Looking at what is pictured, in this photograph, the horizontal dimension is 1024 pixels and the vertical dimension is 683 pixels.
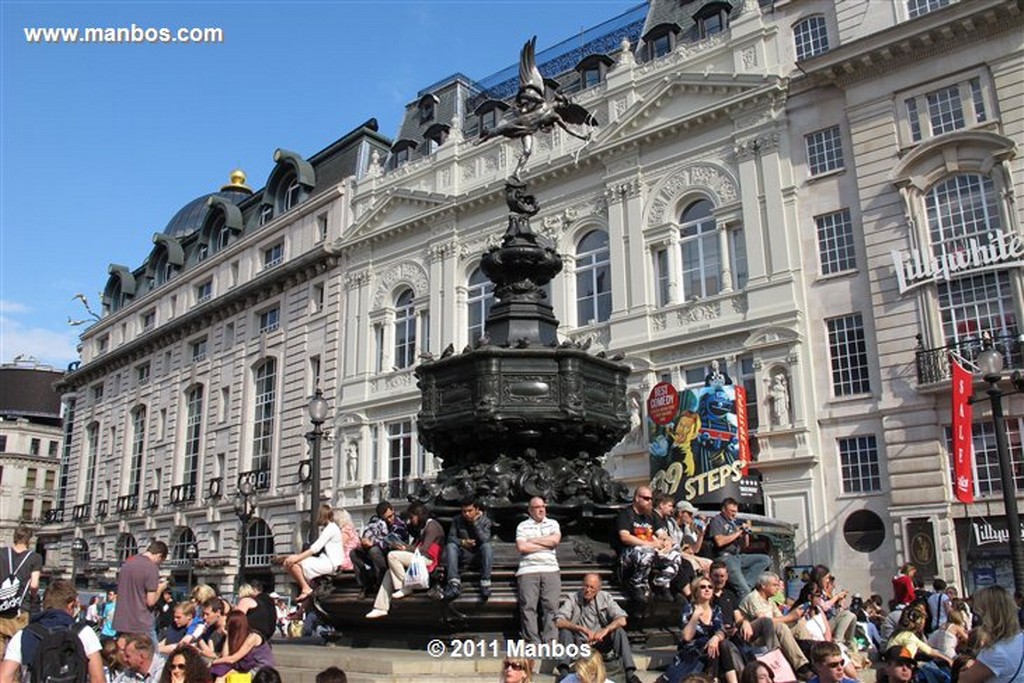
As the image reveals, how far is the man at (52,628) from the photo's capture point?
6.27 metres

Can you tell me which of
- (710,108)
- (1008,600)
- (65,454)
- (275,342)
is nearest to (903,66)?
(710,108)

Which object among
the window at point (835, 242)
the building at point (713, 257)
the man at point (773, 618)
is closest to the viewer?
the man at point (773, 618)

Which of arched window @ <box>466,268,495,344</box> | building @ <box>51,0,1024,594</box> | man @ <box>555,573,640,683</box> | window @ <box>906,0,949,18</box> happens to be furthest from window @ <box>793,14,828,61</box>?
man @ <box>555,573,640,683</box>

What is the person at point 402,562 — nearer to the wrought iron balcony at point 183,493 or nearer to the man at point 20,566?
the man at point 20,566

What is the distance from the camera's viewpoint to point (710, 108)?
95.3 ft

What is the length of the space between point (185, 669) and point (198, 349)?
48009 mm

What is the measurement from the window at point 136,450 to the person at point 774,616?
166 ft

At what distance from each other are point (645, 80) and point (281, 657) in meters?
26.2

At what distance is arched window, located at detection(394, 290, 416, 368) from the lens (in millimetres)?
37344

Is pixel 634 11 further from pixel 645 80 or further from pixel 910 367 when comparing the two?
pixel 910 367

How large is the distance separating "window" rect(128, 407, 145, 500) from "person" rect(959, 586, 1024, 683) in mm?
53418

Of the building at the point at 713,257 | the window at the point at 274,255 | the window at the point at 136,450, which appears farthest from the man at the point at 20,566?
the window at the point at 136,450

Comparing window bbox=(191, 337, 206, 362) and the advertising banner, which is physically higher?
window bbox=(191, 337, 206, 362)

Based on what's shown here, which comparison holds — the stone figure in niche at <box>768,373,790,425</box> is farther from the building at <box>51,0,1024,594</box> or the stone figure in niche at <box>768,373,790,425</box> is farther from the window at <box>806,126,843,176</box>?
the window at <box>806,126,843,176</box>
